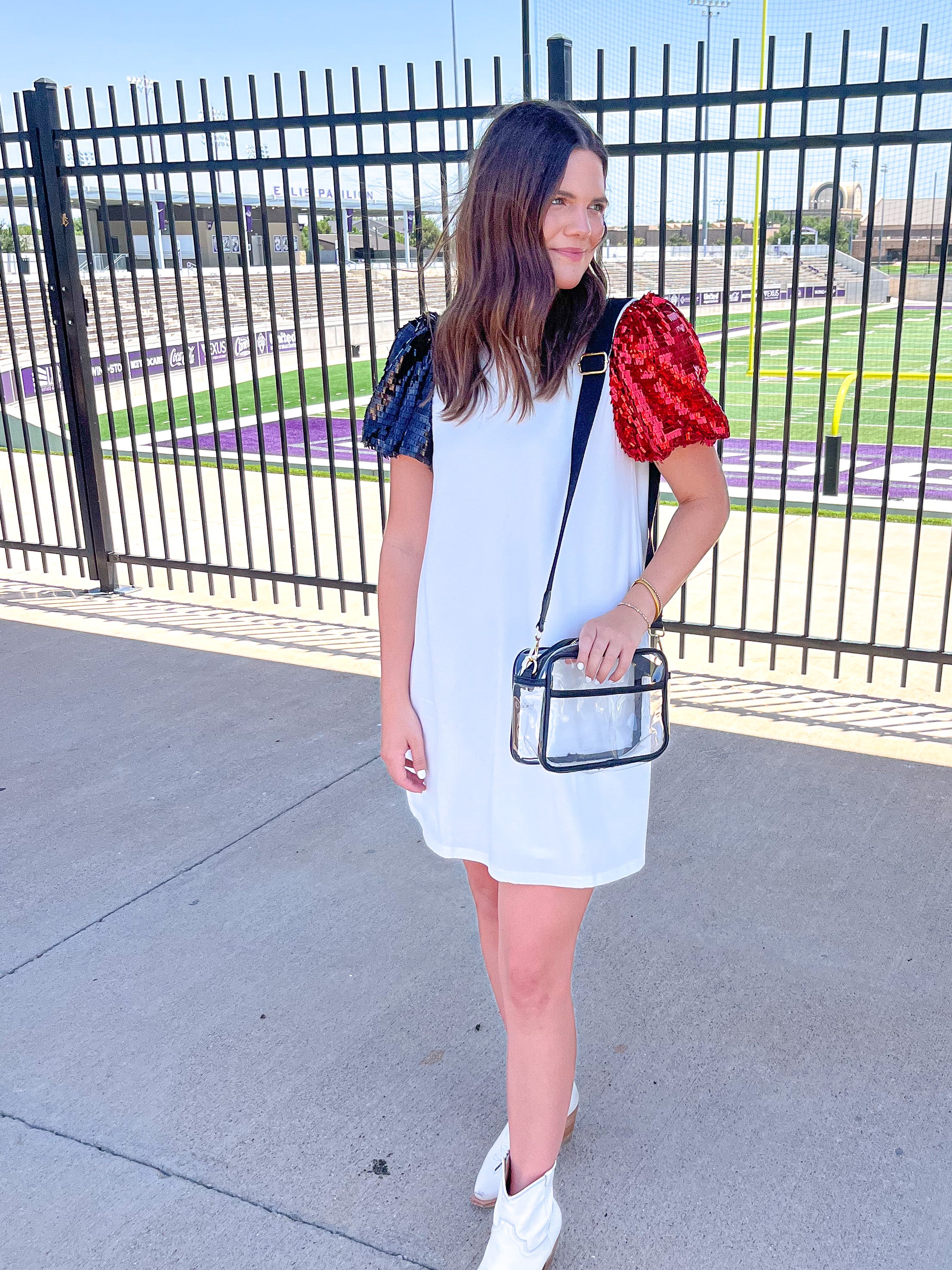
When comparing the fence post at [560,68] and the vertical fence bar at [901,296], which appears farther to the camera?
the fence post at [560,68]

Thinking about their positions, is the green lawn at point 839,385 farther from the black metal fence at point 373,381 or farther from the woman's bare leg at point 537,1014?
the woman's bare leg at point 537,1014

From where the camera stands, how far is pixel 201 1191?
2.27 metres

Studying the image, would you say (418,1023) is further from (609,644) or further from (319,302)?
(319,302)

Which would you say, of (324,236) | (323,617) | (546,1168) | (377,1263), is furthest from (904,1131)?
(324,236)

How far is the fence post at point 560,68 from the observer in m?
4.44

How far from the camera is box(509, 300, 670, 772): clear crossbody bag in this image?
5.79 ft

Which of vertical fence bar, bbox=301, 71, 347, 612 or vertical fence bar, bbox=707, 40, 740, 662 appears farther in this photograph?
vertical fence bar, bbox=301, 71, 347, 612

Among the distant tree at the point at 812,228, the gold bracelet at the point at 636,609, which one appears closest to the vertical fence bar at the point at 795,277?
the gold bracelet at the point at 636,609

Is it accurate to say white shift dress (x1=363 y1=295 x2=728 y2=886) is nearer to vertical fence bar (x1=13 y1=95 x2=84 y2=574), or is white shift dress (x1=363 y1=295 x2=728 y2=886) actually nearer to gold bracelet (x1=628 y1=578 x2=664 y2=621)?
gold bracelet (x1=628 y1=578 x2=664 y2=621)

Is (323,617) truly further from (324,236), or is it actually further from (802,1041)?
A: (324,236)

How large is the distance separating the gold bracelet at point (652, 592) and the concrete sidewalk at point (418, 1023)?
1.19m

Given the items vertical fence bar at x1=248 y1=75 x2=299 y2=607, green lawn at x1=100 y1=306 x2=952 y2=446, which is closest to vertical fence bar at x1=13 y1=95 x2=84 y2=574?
vertical fence bar at x1=248 y1=75 x2=299 y2=607

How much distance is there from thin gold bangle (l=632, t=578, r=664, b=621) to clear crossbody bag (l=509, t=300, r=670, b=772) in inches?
2.6

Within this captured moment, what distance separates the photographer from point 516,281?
5.92 feet
